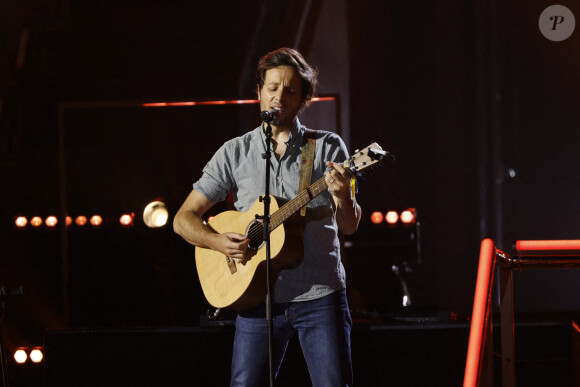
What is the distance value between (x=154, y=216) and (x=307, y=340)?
3136 millimetres

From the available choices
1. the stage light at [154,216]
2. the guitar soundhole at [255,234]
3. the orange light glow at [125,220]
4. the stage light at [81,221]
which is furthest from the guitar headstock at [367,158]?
the stage light at [81,221]

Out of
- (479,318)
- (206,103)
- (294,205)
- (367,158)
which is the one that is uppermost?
(206,103)

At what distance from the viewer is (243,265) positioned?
10.0ft

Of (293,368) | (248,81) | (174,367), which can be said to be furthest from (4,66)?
(293,368)

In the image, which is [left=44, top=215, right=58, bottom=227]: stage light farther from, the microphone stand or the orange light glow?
the microphone stand

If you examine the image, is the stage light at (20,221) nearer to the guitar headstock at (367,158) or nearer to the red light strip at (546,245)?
the guitar headstock at (367,158)

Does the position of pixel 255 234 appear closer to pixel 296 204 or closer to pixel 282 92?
pixel 296 204

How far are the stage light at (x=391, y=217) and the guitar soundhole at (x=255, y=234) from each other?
2.58 metres

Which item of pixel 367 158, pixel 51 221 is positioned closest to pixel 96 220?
pixel 51 221

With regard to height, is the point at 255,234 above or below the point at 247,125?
below

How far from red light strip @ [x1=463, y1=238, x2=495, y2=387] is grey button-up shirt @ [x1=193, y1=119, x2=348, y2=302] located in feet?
1.94

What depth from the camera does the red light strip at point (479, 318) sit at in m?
2.28

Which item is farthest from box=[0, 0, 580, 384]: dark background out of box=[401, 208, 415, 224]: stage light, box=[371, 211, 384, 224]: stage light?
box=[401, 208, 415, 224]: stage light

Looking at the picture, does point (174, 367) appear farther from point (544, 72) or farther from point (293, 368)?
point (544, 72)
